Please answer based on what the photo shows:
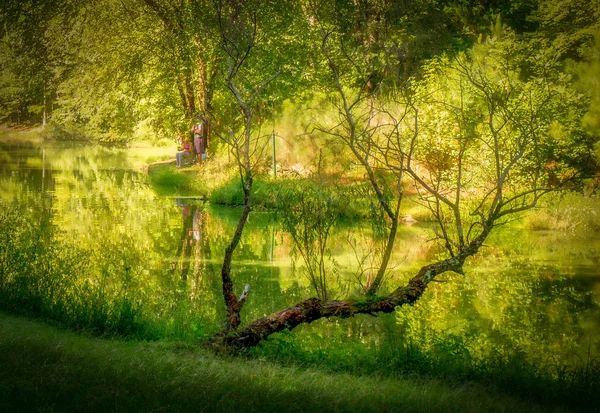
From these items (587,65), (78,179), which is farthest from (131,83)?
(587,65)

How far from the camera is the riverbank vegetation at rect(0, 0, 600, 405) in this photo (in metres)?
7.25

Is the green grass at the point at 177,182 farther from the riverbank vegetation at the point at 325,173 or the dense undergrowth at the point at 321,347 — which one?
the dense undergrowth at the point at 321,347

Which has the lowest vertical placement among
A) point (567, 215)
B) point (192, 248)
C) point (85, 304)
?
point (85, 304)

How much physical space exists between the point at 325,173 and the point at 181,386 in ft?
49.1

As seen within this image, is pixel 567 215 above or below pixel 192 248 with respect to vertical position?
above

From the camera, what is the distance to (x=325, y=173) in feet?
62.8

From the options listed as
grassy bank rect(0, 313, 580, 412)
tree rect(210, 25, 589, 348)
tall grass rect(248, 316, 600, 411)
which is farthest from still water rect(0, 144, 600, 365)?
grassy bank rect(0, 313, 580, 412)

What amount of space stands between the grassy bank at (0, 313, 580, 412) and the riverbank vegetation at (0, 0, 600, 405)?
90 cm

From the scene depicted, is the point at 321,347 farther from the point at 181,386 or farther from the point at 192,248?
the point at 192,248

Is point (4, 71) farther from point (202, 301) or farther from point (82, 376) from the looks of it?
point (82, 376)

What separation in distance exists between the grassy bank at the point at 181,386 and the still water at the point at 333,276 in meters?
1.45

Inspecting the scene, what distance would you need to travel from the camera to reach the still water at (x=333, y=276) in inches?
301

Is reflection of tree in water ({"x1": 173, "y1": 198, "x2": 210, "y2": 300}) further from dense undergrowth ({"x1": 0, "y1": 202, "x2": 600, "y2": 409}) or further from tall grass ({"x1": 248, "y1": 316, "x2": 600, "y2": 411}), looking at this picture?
tall grass ({"x1": 248, "y1": 316, "x2": 600, "y2": 411})

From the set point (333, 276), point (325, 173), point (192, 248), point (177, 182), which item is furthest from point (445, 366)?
point (177, 182)
